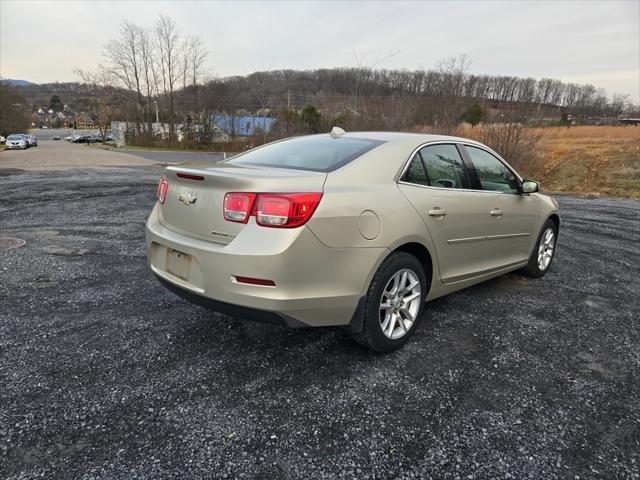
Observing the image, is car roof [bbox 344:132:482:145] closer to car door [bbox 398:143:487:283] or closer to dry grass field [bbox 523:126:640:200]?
car door [bbox 398:143:487:283]

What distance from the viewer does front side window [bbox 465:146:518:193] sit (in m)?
3.93

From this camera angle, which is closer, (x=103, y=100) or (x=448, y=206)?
(x=448, y=206)

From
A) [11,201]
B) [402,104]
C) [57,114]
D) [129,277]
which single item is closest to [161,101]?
[402,104]

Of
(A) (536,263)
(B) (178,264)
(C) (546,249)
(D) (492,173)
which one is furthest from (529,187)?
(B) (178,264)

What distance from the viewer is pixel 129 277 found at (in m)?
4.51

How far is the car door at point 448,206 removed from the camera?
3.16 meters

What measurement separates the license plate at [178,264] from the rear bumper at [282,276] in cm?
4

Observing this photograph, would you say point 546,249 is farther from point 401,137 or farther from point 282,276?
point 282,276

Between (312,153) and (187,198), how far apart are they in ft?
3.39

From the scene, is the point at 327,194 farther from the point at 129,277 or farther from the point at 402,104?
the point at 402,104

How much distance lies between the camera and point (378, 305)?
283 centimetres

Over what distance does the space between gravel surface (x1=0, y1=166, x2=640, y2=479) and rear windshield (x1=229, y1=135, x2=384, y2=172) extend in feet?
4.34

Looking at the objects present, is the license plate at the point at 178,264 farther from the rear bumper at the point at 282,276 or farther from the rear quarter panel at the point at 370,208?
the rear quarter panel at the point at 370,208

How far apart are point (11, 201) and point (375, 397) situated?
9678 mm
